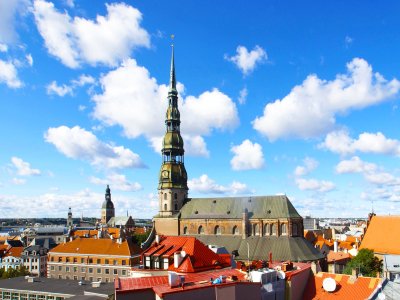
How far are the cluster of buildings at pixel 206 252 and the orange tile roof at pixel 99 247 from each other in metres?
0.20

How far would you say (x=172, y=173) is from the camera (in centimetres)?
8469

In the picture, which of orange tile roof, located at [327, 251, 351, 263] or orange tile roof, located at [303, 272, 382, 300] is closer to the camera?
orange tile roof, located at [303, 272, 382, 300]

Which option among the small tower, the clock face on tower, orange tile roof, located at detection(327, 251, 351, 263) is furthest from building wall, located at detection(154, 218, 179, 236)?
the small tower

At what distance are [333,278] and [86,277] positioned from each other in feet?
194

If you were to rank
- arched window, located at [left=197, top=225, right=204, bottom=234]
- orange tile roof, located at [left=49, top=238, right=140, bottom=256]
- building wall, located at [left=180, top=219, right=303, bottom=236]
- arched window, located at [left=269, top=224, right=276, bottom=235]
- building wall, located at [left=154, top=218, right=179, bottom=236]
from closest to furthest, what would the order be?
building wall, located at [left=180, top=219, right=303, bottom=236], arched window, located at [left=269, top=224, right=276, bottom=235], orange tile roof, located at [left=49, top=238, right=140, bottom=256], arched window, located at [left=197, top=225, right=204, bottom=234], building wall, located at [left=154, top=218, right=179, bottom=236]

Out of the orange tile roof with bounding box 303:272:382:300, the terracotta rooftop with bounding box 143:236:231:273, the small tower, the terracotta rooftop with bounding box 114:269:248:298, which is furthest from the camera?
the small tower

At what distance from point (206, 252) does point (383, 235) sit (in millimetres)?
45769

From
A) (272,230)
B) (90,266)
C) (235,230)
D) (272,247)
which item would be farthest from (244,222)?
(90,266)

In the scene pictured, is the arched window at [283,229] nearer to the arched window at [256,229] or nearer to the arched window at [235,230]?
the arched window at [256,229]

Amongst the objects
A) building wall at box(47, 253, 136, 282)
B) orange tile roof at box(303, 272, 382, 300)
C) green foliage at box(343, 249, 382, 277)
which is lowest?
building wall at box(47, 253, 136, 282)

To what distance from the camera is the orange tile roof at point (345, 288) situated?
105ft

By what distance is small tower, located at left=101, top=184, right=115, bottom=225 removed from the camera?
194875 millimetres

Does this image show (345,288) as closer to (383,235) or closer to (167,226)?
(383,235)

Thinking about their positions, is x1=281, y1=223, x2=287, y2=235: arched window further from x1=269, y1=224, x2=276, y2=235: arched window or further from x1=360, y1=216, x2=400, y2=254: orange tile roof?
x1=360, y1=216, x2=400, y2=254: orange tile roof
